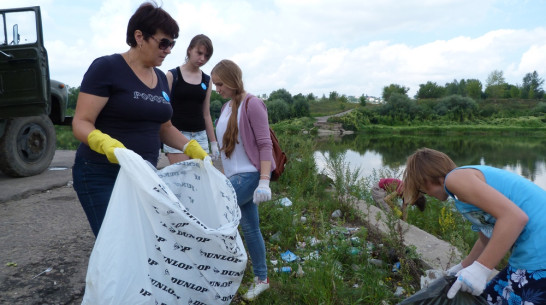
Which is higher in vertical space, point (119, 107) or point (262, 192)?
point (119, 107)

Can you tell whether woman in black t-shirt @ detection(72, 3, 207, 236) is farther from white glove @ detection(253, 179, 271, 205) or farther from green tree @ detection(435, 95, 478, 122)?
green tree @ detection(435, 95, 478, 122)

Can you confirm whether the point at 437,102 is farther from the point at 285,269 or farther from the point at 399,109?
the point at 285,269

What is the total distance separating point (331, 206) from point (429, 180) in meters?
2.98

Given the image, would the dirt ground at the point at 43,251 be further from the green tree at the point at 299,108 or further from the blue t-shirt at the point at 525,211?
the green tree at the point at 299,108

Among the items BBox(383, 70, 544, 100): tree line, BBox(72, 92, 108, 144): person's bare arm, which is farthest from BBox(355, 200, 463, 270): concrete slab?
BBox(383, 70, 544, 100): tree line

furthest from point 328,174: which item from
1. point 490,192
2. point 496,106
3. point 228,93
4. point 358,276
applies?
point 496,106

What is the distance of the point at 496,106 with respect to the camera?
→ 140 ft

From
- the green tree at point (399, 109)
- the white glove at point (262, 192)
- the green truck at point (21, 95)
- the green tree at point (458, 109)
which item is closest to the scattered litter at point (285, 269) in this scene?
the white glove at point (262, 192)

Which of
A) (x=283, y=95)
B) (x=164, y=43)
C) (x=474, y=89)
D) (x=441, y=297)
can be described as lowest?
(x=283, y=95)

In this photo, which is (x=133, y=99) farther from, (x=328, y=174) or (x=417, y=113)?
(x=417, y=113)

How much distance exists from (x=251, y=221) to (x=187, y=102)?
5.06ft

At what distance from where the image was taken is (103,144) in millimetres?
1688

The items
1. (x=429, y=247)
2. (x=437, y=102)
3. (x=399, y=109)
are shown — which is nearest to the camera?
(x=429, y=247)

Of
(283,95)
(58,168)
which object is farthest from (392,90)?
(58,168)
